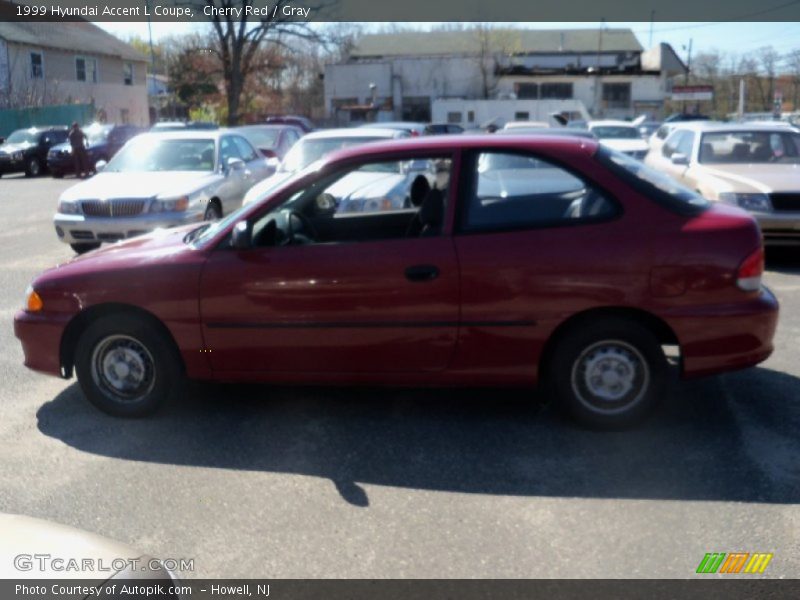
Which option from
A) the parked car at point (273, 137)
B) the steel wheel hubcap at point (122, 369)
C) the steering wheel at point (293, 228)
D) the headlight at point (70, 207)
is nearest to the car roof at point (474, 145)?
the steering wheel at point (293, 228)

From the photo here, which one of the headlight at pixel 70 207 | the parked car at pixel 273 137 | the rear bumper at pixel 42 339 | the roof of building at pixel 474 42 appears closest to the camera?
the rear bumper at pixel 42 339

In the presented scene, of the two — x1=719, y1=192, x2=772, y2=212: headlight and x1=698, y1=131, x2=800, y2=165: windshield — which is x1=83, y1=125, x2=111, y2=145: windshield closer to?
x1=698, y1=131, x2=800, y2=165: windshield

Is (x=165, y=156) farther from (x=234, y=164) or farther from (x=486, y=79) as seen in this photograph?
(x=486, y=79)

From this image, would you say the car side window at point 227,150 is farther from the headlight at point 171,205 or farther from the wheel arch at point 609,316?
the wheel arch at point 609,316

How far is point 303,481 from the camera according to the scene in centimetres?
464

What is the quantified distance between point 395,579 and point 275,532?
705 millimetres

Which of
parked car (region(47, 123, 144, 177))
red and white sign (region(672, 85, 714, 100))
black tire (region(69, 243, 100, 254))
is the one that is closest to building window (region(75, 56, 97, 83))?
parked car (region(47, 123, 144, 177))

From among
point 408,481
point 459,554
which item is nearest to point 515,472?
point 408,481

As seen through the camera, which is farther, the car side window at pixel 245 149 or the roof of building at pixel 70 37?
the roof of building at pixel 70 37

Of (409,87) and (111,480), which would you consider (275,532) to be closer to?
(111,480)

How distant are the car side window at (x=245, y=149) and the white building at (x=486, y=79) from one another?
42.3 m

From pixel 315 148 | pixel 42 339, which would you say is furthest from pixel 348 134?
pixel 42 339

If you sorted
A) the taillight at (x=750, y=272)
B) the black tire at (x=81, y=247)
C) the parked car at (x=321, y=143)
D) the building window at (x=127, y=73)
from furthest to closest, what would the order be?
the building window at (x=127, y=73), the parked car at (x=321, y=143), the black tire at (x=81, y=247), the taillight at (x=750, y=272)

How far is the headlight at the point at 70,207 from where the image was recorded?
1120 centimetres
